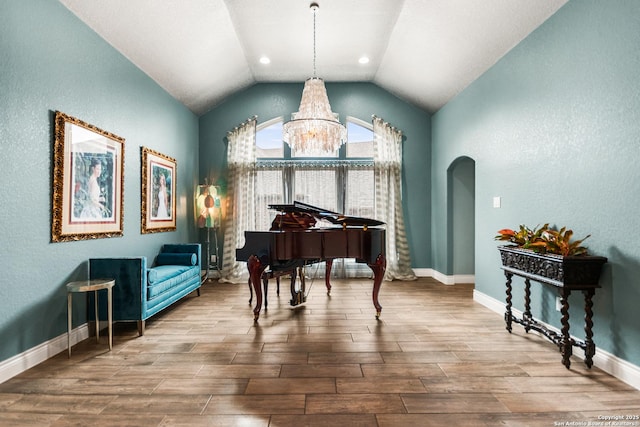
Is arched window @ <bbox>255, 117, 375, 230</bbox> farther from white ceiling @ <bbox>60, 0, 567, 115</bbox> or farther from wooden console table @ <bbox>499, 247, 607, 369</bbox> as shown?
wooden console table @ <bbox>499, 247, 607, 369</bbox>

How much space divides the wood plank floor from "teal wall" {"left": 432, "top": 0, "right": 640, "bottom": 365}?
61cm

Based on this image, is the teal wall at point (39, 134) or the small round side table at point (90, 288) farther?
the small round side table at point (90, 288)

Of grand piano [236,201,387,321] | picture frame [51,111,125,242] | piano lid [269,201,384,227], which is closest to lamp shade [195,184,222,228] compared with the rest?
picture frame [51,111,125,242]

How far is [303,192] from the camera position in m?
6.31

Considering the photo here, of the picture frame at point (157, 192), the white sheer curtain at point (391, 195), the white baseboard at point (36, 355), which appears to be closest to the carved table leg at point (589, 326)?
the white sheer curtain at point (391, 195)

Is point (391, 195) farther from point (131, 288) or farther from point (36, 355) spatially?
point (36, 355)

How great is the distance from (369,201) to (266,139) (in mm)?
2196

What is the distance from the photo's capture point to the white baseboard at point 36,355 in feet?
7.91

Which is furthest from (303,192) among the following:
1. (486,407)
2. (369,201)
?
(486,407)

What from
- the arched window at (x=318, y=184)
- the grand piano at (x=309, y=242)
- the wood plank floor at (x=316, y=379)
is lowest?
the wood plank floor at (x=316, y=379)

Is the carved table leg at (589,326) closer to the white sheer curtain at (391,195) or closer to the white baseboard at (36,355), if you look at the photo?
the white sheer curtain at (391,195)

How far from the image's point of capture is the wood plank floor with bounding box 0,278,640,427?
1959 mm

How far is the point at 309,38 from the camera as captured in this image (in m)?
4.85

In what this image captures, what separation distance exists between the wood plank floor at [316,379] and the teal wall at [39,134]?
454 millimetres
